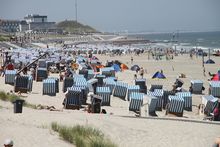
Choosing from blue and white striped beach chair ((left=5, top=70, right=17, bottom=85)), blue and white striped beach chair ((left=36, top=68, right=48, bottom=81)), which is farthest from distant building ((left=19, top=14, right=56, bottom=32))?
blue and white striped beach chair ((left=5, top=70, right=17, bottom=85))

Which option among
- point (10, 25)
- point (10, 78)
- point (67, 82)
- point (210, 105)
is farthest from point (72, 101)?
point (10, 25)

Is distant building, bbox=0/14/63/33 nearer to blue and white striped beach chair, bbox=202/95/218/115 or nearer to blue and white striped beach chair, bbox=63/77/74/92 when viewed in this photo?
blue and white striped beach chair, bbox=63/77/74/92

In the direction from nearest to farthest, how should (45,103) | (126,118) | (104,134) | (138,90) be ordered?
1. (104,134)
2. (126,118)
3. (45,103)
4. (138,90)

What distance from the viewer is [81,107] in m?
14.5

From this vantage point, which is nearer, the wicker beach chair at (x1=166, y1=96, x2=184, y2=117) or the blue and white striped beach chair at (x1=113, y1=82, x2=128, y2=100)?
the wicker beach chair at (x1=166, y1=96, x2=184, y2=117)

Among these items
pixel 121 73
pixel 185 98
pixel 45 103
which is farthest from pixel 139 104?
pixel 121 73

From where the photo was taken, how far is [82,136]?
8.63 m

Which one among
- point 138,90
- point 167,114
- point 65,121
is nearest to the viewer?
point 65,121

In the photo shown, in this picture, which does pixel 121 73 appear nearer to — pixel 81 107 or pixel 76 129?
pixel 81 107

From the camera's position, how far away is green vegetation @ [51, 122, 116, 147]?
319 inches

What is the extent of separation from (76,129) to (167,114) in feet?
18.6

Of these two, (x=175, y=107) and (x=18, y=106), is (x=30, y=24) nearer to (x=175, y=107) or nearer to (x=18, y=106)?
(x=175, y=107)

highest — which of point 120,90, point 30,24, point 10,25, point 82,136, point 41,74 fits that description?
point 30,24

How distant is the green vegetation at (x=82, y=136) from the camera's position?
8.11m
